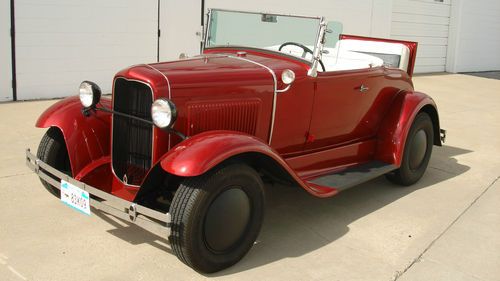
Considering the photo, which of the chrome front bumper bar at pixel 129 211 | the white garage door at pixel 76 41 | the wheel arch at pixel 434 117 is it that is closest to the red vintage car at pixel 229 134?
the chrome front bumper bar at pixel 129 211

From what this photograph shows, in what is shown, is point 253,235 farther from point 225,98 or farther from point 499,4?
point 499,4

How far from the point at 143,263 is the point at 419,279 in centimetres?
172

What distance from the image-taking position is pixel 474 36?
17.1m

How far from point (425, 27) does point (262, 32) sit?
12.1 m

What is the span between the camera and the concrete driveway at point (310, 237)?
327 cm

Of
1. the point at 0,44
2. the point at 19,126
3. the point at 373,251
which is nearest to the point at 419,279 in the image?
the point at 373,251

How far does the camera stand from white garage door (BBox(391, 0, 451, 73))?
47.6 feet

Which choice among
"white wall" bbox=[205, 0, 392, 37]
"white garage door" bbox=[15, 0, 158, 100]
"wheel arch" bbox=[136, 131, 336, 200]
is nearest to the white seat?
"wheel arch" bbox=[136, 131, 336, 200]

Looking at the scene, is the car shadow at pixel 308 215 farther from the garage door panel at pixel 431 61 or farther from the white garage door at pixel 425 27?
the garage door panel at pixel 431 61

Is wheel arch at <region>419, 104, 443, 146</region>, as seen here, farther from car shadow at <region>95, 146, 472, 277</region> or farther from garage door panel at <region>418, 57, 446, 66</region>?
garage door panel at <region>418, 57, 446, 66</region>

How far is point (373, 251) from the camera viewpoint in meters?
3.68

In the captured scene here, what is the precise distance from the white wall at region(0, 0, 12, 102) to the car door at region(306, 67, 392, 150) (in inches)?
208

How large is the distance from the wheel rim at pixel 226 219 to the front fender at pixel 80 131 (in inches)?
46.4

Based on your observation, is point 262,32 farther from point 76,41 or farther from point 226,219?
point 76,41
